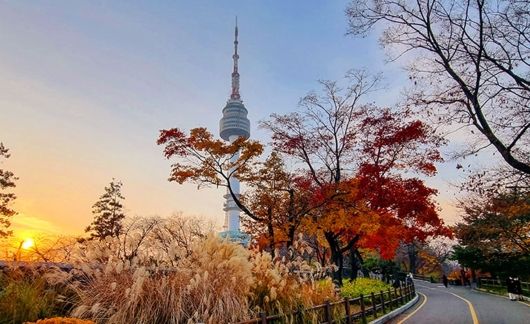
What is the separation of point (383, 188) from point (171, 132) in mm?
11508

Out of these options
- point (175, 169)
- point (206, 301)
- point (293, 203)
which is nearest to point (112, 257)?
point (206, 301)

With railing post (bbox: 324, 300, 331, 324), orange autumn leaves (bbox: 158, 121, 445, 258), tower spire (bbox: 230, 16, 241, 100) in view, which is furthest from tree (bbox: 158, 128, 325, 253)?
tower spire (bbox: 230, 16, 241, 100)

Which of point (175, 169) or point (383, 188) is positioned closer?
point (175, 169)

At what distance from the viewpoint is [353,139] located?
72.6 feet

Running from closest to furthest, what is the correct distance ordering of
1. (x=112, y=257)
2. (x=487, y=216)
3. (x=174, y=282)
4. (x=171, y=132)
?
(x=174, y=282) < (x=112, y=257) < (x=171, y=132) < (x=487, y=216)

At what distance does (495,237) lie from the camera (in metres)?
33.2

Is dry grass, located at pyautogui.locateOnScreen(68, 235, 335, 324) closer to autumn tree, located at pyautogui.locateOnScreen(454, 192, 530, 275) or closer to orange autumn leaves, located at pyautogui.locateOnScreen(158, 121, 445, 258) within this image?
orange autumn leaves, located at pyautogui.locateOnScreen(158, 121, 445, 258)

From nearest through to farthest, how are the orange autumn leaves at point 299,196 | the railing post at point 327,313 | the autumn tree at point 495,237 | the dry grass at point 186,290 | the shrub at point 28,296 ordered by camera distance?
the shrub at point 28,296
the dry grass at point 186,290
the railing post at point 327,313
the orange autumn leaves at point 299,196
the autumn tree at point 495,237

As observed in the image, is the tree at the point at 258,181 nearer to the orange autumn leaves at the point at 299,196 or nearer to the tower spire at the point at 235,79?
the orange autumn leaves at the point at 299,196

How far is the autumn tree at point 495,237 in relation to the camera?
29188 mm

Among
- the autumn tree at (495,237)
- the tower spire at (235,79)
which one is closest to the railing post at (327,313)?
the autumn tree at (495,237)

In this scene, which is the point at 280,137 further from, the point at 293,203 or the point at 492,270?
the point at 492,270

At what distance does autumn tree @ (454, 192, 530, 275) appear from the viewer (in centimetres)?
2919

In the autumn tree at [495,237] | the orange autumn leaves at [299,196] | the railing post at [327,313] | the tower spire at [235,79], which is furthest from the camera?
the tower spire at [235,79]
